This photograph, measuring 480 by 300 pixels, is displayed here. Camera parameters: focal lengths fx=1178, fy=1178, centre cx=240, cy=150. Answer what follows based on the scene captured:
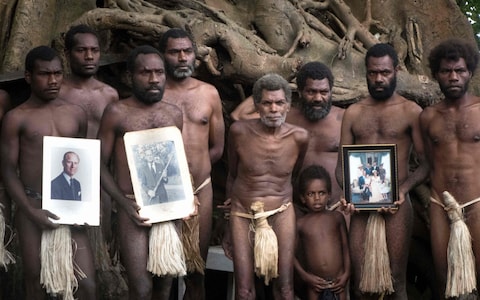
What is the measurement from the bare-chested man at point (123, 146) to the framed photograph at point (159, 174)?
10 cm

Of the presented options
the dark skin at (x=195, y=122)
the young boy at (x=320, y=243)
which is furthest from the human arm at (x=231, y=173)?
the young boy at (x=320, y=243)

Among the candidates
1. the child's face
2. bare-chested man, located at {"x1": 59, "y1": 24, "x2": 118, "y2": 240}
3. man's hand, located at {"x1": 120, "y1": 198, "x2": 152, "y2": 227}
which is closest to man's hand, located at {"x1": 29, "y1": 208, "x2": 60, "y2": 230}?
man's hand, located at {"x1": 120, "y1": 198, "x2": 152, "y2": 227}

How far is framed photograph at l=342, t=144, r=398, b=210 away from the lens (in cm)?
787

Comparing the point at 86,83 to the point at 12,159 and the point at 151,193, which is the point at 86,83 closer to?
the point at 12,159

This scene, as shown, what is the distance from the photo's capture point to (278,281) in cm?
780

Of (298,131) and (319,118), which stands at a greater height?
(319,118)

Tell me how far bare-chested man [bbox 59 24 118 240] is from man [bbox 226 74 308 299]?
1.05 metres

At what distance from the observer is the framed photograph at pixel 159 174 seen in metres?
7.50

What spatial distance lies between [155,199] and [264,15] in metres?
3.41

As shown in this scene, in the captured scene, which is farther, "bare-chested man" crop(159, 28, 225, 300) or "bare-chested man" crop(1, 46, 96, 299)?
"bare-chested man" crop(159, 28, 225, 300)

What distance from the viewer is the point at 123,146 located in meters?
7.68

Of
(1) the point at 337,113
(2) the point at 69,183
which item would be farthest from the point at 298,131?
(2) the point at 69,183

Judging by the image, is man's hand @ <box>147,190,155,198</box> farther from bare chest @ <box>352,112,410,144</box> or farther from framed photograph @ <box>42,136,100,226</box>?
bare chest @ <box>352,112,410,144</box>

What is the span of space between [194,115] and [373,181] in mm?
1372
